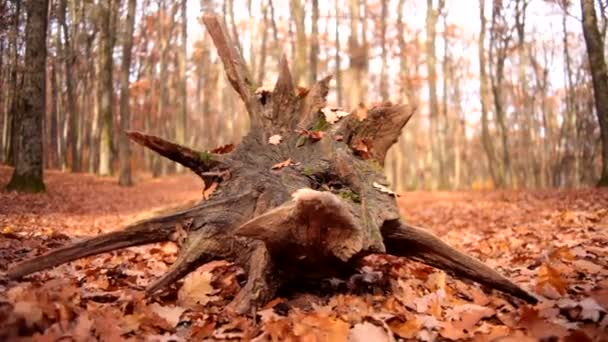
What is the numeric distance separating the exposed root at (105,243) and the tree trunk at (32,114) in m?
9.61

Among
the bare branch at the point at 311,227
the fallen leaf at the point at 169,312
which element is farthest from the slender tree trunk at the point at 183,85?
the bare branch at the point at 311,227

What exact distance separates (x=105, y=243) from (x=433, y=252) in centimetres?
241

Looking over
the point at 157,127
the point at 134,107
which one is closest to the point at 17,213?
the point at 157,127

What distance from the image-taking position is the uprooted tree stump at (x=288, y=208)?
3143 mm

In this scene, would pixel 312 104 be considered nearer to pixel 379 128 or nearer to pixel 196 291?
pixel 379 128

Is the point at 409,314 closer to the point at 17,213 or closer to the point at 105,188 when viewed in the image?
the point at 17,213

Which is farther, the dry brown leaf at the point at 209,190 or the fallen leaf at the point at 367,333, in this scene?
the dry brown leaf at the point at 209,190

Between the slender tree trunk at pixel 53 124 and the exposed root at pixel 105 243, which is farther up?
the slender tree trunk at pixel 53 124

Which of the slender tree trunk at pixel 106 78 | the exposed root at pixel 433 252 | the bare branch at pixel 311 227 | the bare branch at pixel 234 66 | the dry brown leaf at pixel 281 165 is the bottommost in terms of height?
the exposed root at pixel 433 252

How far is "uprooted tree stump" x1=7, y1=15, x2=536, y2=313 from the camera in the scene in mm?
3143

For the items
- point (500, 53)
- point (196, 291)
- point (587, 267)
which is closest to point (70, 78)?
point (500, 53)

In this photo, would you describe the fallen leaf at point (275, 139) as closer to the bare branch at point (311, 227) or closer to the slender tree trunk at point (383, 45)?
the bare branch at point (311, 227)

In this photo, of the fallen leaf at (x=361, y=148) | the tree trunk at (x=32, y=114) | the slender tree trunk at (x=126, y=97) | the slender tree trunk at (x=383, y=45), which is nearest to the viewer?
the fallen leaf at (x=361, y=148)

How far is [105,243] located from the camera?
355 centimetres
